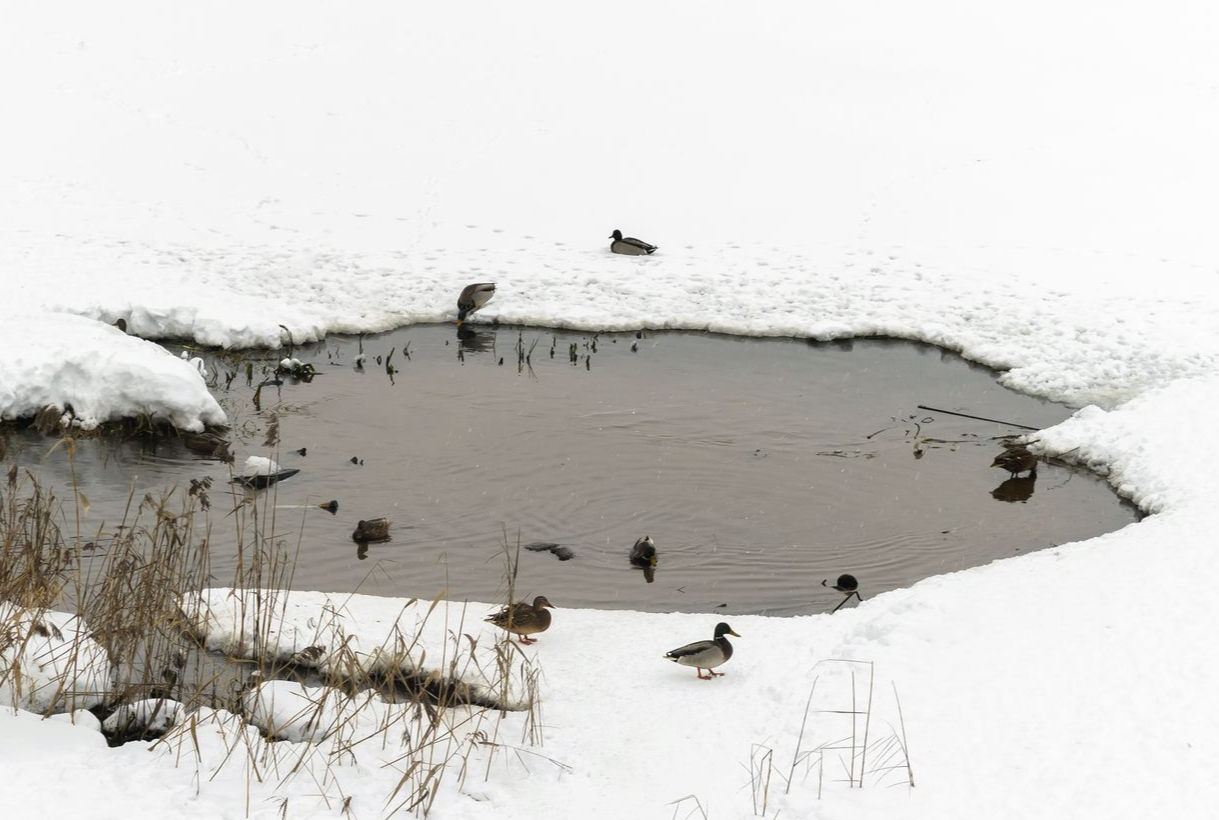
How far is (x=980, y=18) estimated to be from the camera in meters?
26.0

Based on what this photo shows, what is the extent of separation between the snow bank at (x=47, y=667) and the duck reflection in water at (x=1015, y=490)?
25.3 ft

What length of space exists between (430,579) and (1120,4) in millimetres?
25103

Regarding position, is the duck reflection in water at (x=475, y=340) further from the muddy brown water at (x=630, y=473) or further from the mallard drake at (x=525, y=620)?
the mallard drake at (x=525, y=620)

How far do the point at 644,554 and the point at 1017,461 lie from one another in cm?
410

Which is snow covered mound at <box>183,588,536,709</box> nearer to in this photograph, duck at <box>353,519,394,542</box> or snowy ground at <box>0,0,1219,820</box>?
snowy ground at <box>0,0,1219,820</box>

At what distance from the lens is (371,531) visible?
358 inches

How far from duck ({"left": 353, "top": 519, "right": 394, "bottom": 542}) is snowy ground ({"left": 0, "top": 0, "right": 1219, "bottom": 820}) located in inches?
51.0

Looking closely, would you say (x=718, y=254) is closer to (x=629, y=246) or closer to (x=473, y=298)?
(x=629, y=246)

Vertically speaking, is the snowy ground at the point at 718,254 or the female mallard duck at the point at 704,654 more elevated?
the snowy ground at the point at 718,254

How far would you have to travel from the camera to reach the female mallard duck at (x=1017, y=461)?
10.7m

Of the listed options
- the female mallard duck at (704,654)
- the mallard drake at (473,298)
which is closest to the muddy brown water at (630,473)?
the mallard drake at (473,298)

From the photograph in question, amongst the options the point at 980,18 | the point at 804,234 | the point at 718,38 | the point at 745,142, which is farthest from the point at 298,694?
the point at 980,18

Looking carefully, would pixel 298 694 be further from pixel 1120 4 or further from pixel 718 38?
pixel 1120 4

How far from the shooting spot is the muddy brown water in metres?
8.87
